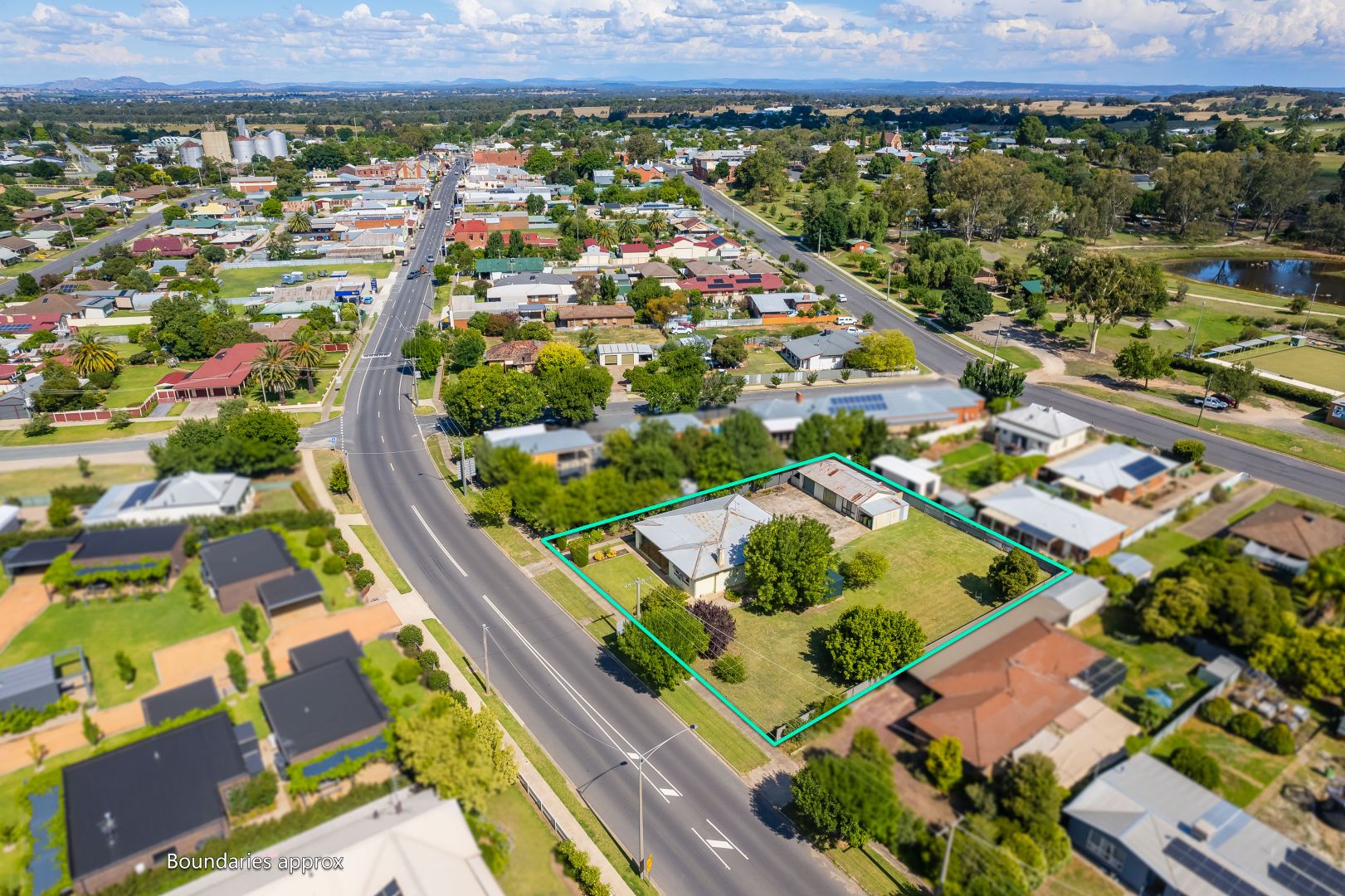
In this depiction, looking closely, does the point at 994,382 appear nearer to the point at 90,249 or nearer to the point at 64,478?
the point at 64,478

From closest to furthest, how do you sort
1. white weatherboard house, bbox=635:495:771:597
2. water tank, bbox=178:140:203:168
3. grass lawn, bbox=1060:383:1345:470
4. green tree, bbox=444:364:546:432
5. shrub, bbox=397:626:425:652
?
1. shrub, bbox=397:626:425:652
2. white weatherboard house, bbox=635:495:771:597
3. green tree, bbox=444:364:546:432
4. grass lawn, bbox=1060:383:1345:470
5. water tank, bbox=178:140:203:168

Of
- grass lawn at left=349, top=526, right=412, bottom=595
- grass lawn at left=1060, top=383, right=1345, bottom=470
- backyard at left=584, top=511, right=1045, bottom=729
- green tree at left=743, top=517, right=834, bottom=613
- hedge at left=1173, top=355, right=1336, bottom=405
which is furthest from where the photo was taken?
hedge at left=1173, top=355, right=1336, bottom=405

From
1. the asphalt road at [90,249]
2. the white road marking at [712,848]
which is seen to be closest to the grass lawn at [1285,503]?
the white road marking at [712,848]

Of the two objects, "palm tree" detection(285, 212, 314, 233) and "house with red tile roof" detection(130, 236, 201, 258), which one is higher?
"palm tree" detection(285, 212, 314, 233)

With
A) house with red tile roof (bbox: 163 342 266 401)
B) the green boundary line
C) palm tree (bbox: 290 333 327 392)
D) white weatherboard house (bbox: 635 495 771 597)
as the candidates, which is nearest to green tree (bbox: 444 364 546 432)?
the green boundary line

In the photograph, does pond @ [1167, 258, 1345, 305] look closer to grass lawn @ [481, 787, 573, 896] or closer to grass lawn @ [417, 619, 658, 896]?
grass lawn @ [417, 619, 658, 896]

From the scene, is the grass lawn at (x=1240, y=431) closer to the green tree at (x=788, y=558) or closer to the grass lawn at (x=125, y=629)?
the green tree at (x=788, y=558)
